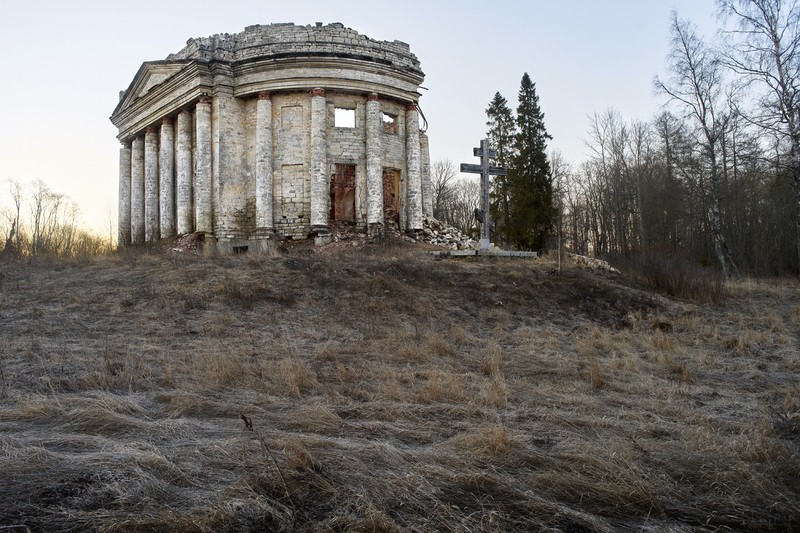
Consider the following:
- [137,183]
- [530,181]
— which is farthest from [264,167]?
[530,181]

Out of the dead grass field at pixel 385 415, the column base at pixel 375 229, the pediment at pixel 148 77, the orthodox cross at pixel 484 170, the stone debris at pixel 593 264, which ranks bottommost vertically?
the dead grass field at pixel 385 415

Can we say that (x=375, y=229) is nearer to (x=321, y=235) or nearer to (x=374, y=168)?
(x=321, y=235)

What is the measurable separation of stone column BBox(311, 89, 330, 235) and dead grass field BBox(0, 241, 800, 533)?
799cm

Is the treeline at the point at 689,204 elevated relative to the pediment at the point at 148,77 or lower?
lower

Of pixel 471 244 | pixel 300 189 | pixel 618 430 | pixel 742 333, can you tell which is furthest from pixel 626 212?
pixel 618 430

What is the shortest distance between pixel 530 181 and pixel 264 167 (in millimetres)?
16026

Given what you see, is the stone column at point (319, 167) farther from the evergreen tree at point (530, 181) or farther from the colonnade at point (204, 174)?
the evergreen tree at point (530, 181)

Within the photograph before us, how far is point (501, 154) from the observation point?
3253 centimetres

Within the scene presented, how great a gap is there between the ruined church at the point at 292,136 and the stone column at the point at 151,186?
279 centimetres

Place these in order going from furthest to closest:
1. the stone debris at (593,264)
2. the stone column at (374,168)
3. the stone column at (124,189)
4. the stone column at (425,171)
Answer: the stone column at (124,189) < the stone column at (425,171) < the stone column at (374,168) < the stone debris at (593,264)

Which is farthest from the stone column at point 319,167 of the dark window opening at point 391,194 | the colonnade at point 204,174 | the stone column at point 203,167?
the stone column at point 203,167

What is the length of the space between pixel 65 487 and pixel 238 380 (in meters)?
3.06

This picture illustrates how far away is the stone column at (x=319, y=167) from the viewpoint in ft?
64.6

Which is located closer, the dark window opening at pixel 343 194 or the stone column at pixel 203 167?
the stone column at pixel 203 167
